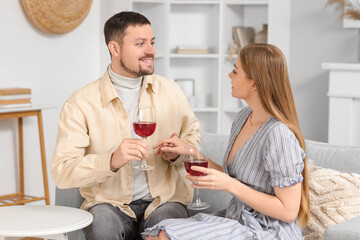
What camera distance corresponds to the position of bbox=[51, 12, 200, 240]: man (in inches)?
96.8

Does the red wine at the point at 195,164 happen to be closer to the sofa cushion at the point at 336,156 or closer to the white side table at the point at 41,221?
the white side table at the point at 41,221

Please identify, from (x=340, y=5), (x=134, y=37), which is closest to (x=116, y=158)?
(x=134, y=37)

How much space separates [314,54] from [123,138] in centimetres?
249

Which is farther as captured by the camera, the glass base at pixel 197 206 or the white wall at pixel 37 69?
the white wall at pixel 37 69

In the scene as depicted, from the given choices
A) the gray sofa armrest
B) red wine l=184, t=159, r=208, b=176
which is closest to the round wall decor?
red wine l=184, t=159, r=208, b=176

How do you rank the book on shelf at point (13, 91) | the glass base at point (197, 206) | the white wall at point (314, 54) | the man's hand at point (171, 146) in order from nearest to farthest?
the man's hand at point (171, 146), the glass base at point (197, 206), the book on shelf at point (13, 91), the white wall at point (314, 54)

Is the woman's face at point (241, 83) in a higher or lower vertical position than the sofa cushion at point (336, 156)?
higher

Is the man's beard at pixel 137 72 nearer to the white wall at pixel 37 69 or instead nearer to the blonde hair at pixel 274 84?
the blonde hair at pixel 274 84

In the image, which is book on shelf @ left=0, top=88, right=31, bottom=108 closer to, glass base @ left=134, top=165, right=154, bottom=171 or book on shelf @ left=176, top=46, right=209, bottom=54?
book on shelf @ left=176, top=46, right=209, bottom=54

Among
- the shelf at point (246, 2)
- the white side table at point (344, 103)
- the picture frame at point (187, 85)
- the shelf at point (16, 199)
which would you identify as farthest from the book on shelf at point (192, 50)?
the shelf at point (16, 199)

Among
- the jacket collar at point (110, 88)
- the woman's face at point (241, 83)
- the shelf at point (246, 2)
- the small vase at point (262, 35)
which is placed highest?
the shelf at point (246, 2)

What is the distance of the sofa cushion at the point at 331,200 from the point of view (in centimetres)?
243

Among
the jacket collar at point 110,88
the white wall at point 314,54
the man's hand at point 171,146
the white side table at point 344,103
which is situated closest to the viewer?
the man's hand at point 171,146

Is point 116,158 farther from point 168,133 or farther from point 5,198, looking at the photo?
point 5,198
